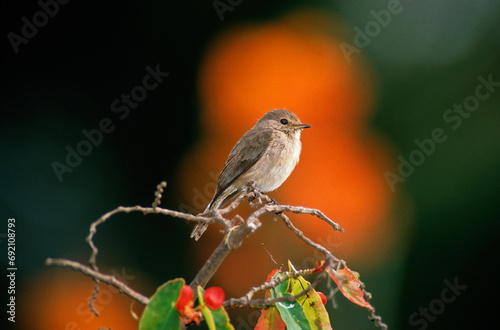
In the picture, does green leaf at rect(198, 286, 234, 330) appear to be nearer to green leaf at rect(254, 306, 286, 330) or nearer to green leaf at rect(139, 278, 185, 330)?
green leaf at rect(139, 278, 185, 330)

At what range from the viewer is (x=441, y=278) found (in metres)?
4.81

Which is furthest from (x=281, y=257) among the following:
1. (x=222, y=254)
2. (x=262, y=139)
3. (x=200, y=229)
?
(x=222, y=254)

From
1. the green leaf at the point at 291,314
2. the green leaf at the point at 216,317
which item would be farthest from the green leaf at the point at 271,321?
the green leaf at the point at 216,317

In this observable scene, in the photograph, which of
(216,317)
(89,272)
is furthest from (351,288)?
(89,272)

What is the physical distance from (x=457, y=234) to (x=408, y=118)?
1198mm

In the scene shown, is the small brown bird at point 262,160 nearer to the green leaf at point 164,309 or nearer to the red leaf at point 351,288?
the red leaf at point 351,288

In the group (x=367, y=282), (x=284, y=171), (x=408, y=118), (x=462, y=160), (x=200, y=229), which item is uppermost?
(x=408, y=118)

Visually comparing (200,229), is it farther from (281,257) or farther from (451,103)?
(451,103)

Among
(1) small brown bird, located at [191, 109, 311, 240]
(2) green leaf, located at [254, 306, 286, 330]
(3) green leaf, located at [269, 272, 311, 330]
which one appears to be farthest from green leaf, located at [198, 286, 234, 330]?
(1) small brown bird, located at [191, 109, 311, 240]

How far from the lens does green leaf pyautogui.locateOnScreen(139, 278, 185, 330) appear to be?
4.13ft

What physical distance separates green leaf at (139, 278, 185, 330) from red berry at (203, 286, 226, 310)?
0.23 ft

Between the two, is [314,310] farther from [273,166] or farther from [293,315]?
[273,166]

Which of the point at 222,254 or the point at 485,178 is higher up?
the point at 485,178

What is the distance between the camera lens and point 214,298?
1.32 metres
